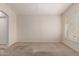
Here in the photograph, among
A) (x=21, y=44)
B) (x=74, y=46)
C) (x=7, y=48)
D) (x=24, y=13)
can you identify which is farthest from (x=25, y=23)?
(x=74, y=46)

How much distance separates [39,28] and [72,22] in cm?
39

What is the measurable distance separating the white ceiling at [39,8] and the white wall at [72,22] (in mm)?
76

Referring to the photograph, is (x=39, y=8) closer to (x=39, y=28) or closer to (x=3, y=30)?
(x=39, y=28)

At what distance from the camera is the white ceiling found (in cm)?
145

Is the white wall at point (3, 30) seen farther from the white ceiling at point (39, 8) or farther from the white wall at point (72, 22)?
the white wall at point (72, 22)

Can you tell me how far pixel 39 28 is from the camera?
5.07 ft

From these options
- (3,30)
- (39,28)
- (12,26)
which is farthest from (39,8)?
(3,30)

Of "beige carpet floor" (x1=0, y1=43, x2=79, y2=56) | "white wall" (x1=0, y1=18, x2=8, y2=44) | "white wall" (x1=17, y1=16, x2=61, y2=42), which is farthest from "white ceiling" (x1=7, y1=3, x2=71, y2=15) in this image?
"beige carpet floor" (x1=0, y1=43, x2=79, y2=56)

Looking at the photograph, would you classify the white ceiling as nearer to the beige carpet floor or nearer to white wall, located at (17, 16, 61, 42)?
white wall, located at (17, 16, 61, 42)

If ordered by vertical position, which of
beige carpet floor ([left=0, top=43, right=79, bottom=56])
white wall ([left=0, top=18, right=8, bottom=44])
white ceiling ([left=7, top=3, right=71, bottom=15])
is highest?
white ceiling ([left=7, top=3, right=71, bottom=15])

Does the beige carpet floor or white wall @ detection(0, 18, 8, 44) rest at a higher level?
white wall @ detection(0, 18, 8, 44)

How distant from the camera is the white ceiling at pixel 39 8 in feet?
4.74

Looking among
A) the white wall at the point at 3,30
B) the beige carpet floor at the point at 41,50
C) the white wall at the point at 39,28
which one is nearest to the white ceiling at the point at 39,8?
the white wall at the point at 39,28

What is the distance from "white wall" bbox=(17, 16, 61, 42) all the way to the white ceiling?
2.3 inches
